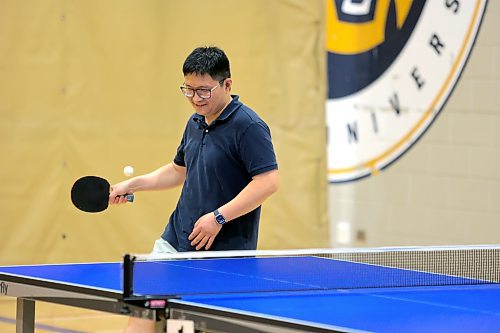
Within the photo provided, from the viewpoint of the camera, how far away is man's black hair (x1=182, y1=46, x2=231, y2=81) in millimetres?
4543

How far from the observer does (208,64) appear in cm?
455

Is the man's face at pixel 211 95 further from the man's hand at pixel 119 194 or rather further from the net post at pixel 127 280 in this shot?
the net post at pixel 127 280

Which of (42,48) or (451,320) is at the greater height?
(42,48)

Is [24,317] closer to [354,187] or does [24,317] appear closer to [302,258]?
[302,258]

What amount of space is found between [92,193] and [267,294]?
1.05 meters

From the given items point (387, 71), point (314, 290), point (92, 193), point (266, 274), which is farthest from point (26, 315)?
point (387, 71)

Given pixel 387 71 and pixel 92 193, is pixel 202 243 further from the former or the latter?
pixel 387 71

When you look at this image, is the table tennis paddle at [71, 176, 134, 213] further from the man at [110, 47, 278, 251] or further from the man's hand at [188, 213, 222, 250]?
the man's hand at [188, 213, 222, 250]

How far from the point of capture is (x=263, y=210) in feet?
27.0

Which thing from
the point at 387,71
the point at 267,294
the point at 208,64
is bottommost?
the point at 267,294

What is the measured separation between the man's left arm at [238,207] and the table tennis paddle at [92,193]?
400mm

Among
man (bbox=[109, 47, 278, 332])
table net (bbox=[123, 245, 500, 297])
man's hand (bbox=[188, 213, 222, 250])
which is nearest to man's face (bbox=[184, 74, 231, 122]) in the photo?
man (bbox=[109, 47, 278, 332])

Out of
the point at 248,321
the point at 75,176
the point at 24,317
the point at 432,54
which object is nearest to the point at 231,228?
the point at 24,317

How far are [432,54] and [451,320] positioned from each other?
468 centimetres
